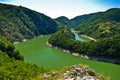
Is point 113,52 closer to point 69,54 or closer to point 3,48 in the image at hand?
point 69,54

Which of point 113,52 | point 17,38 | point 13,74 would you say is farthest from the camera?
point 17,38

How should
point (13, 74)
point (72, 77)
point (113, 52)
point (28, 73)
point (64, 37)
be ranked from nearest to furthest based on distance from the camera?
point (72, 77) → point (13, 74) → point (28, 73) → point (113, 52) → point (64, 37)

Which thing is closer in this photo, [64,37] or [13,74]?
[13,74]

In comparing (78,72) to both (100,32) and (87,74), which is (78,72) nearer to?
(87,74)

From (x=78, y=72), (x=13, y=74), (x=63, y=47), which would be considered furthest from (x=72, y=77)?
(x=63, y=47)

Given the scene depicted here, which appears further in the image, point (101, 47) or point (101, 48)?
point (101, 47)

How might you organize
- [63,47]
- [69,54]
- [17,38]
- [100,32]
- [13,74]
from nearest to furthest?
[13,74]
[69,54]
[63,47]
[17,38]
[100,32]

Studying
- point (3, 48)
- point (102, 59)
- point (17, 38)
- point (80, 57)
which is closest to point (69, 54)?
point (80, 57)

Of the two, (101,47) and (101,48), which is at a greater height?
(101,47)

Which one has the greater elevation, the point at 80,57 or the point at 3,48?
the point at 3,48
